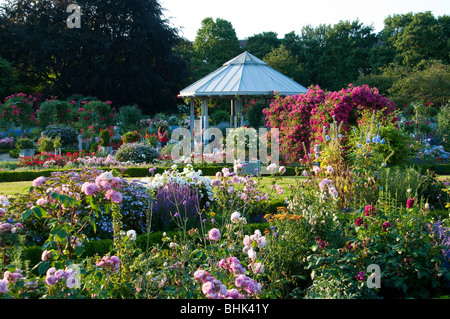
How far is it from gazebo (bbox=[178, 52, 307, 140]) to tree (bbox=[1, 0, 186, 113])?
991 cm

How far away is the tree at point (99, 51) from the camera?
28531 millimetres

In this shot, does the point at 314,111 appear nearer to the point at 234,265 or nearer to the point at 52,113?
the point at 234,265

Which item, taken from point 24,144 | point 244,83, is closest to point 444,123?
point 244,83

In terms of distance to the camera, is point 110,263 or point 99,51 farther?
point 99,51

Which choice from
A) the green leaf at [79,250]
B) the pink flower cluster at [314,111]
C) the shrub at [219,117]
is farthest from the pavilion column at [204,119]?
the green leaf at [79,250]

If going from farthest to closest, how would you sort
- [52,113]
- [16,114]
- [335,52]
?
[335,52] → [52,113] → [16,114]

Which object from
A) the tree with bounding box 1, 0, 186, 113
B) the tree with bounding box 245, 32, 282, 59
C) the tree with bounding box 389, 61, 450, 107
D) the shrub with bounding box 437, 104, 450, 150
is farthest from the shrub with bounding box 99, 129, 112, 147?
the tree with bounding box 245, 32, 282, 59

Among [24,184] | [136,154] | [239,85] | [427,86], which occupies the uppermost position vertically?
[427,86]

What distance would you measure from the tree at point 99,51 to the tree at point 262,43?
686cm

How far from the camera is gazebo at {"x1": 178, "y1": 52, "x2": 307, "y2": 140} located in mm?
18422

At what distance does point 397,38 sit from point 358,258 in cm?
3138

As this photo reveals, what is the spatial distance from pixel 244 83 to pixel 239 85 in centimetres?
35

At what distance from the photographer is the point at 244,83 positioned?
1889 cm
